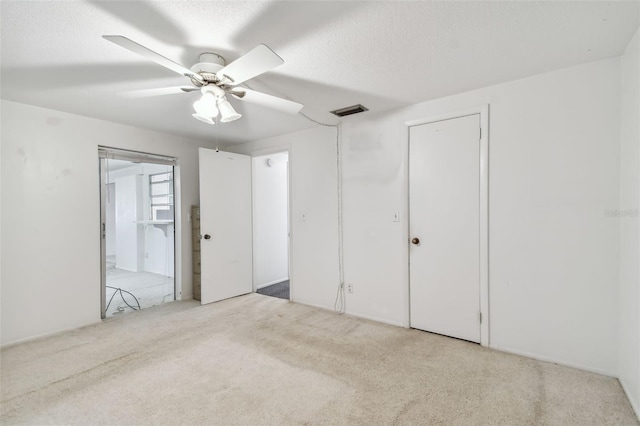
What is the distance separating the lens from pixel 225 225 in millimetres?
4039

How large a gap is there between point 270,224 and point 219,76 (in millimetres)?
3240

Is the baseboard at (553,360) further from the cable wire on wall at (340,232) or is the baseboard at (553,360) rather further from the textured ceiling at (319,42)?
the textured ceiling at (319,42)

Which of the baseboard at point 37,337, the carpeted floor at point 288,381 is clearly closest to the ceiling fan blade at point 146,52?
the carpeted floor at point 288,381

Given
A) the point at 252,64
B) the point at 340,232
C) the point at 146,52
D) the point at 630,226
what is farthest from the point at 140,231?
the point at 630,226

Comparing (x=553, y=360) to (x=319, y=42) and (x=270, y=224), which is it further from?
(x=270, y=224)

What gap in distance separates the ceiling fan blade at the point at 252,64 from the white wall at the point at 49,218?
7.95 ft

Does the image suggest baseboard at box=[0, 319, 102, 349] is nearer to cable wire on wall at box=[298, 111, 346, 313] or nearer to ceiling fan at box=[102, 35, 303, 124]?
ceiling fan at box=[102, 35, 303, 124]

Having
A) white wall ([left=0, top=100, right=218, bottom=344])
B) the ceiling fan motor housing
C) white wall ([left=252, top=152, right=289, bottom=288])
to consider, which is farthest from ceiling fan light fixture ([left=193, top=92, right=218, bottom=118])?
white wall ([left=252, top=152, right=289, bottom=288])

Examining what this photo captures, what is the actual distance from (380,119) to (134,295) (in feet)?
14.2

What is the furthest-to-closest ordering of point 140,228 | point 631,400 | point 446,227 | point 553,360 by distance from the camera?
point 140,228 → point 446,227 → point 553,360 → point 631,400

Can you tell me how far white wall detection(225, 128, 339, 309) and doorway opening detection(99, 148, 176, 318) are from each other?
207cm

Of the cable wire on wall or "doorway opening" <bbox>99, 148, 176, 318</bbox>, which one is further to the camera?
"doorway opening" <bbox>99, 148, 176, 318</bbox>

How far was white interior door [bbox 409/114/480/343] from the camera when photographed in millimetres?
2598

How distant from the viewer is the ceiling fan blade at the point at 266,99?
2024mm
